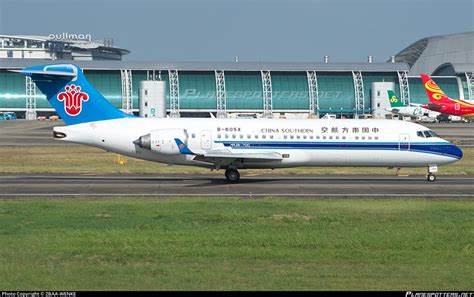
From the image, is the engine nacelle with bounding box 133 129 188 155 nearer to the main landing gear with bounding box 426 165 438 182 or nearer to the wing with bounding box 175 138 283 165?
the wing with bounding box 175 138 283 165

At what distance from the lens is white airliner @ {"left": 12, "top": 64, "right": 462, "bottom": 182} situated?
37.0 metres

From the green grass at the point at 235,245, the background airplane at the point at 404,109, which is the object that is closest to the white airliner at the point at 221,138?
the green grass at the point at 235,245

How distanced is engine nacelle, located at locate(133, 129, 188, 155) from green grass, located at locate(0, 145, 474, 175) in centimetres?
656

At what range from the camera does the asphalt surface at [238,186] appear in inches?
1276

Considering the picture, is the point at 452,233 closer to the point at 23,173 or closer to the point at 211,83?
the point at 23,173

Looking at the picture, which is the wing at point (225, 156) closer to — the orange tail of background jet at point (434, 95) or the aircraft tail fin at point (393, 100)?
the orange tail of background jet at point (434, 95)

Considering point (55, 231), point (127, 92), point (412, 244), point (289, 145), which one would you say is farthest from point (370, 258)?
point (127, 92)

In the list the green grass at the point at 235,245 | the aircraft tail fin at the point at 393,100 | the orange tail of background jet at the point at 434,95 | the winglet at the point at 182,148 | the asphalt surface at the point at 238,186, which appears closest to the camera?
the green grass at the point at 235,245

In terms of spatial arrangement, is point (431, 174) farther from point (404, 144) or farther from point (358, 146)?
point (358, 146)

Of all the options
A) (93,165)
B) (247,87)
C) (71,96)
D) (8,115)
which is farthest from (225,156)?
(8,115)

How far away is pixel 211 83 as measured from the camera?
125 meters

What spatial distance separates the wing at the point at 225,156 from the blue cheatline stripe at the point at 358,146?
456 millimetres

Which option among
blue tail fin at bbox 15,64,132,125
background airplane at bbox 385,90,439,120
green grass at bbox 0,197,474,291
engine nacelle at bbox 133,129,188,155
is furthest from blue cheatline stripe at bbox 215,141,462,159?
background airplane at bbox 385,90,439,120

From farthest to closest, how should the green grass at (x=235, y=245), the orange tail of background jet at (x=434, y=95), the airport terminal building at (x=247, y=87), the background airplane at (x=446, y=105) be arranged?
1. the airport terminal building at (x=247, y=87)
2. the orange tail of background jet at (x=434, y=95)
3. the background airplane at (x=446, y=105)
4. the green grass at (x=235, y=245)
